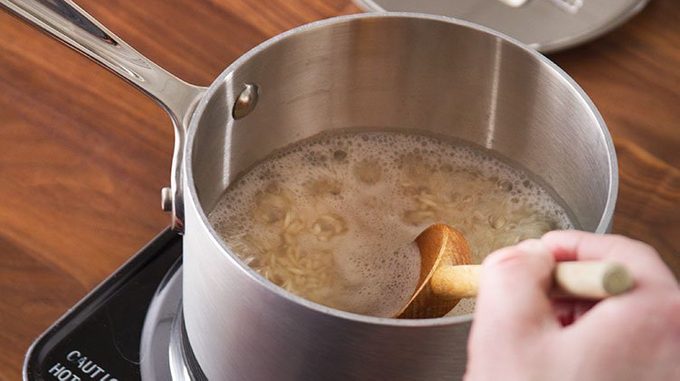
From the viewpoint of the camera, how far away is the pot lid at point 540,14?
0.81 m

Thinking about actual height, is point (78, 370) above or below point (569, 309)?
below

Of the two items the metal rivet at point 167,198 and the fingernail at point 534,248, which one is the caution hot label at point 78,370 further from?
the fingernail at point 534,248

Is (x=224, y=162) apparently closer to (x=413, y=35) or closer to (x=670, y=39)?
(x=413, y=35)

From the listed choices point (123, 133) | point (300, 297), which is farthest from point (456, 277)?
point (123, 133)

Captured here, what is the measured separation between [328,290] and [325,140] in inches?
4.5

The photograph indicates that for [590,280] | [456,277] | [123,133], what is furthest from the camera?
[123,133]

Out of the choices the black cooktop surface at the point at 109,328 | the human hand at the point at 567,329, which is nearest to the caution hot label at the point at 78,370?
the black cooktop surface at the point at 109,328

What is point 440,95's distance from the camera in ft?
2.11

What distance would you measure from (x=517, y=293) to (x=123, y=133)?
1.38ft

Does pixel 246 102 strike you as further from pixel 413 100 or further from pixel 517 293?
pixel 517 293

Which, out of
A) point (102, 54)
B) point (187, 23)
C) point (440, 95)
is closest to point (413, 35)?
point (440, 95)

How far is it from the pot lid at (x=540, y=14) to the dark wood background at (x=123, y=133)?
0.01m

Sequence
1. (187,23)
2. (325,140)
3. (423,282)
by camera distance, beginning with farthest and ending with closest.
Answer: (187,23) < (325,140) < (423,282)

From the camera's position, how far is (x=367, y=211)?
646 mm
